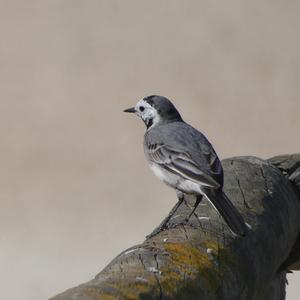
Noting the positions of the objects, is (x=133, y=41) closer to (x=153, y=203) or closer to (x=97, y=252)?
(x=153, y=203)

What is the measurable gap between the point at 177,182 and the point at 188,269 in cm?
218

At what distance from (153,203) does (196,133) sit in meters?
8.35

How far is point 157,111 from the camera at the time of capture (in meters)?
6.80

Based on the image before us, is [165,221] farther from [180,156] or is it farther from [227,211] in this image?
[180,156]

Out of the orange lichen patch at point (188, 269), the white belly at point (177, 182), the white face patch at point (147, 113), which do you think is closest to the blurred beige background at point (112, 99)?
the white face patch at point (147, 113)

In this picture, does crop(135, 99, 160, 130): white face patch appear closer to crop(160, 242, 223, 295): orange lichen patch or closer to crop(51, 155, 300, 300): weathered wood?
crop(51, 155, 300, 300): weathered wood

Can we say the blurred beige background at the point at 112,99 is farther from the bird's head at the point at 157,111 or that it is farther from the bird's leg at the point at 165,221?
the bird's leg at the point at 165,221

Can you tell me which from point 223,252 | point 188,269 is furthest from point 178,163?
point 188,269

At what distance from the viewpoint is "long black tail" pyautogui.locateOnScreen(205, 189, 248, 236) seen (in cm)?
435

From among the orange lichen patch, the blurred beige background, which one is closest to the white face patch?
the orange lichen patch

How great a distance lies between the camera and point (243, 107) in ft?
53.0

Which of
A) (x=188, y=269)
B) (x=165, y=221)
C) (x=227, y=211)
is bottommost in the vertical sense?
(x=188, y=269)

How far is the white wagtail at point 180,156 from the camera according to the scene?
5184 millimetres

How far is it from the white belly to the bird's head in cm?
50
